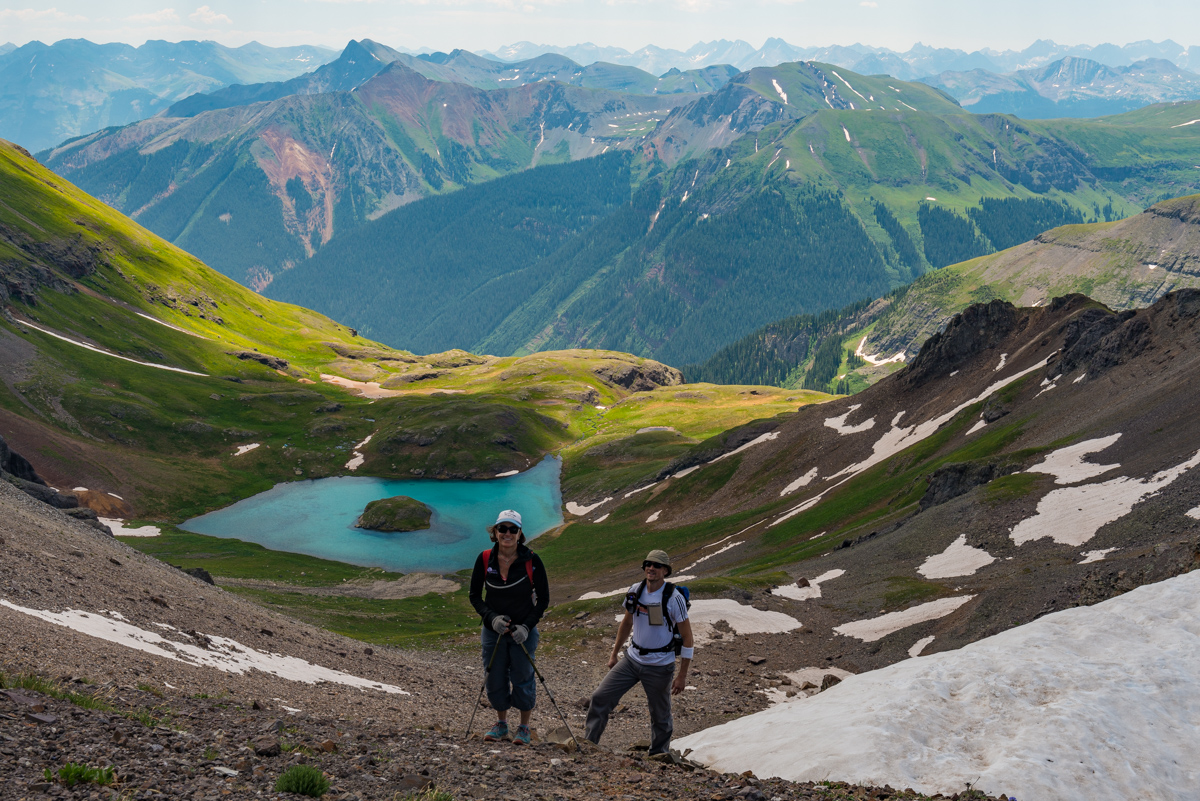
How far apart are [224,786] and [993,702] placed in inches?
707

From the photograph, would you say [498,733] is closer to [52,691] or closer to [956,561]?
[52,691]

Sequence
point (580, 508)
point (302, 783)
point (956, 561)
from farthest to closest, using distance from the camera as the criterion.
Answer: point (580, 508), point (956, 561), point (302, 783)

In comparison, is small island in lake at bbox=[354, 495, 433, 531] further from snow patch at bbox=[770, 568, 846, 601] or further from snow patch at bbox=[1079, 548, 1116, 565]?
snow patch at bbox=[1079, 548, 1116, 565]

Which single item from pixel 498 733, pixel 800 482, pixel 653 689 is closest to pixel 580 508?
pixel 800 482

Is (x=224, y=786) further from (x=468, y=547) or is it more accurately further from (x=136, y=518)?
(x=136, y=518)

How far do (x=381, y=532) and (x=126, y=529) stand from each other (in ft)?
137

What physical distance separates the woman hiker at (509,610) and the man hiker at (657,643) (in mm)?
2245

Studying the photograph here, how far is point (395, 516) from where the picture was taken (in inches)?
5935

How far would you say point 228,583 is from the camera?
88.8m

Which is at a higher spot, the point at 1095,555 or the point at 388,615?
the point at 1095,555

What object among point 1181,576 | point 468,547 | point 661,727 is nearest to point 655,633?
point 661,727

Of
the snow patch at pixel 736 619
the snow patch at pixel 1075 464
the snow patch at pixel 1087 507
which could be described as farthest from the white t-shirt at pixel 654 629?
the snow patch at pixel 1075 464

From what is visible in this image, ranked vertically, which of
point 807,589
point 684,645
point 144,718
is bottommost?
point 144,718

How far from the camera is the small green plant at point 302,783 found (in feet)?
48.2
